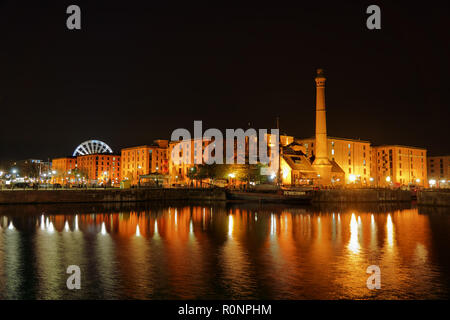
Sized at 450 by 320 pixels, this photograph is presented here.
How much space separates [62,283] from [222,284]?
20.6 feet

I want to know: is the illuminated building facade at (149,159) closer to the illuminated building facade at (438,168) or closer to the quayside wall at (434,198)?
the quayside wall at (434,198)

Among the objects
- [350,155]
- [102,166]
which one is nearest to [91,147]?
[102,166]

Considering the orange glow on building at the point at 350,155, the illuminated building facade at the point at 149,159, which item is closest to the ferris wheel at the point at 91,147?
the illuminated building facade at the point at 149,159

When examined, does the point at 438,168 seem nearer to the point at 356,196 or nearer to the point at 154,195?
the point at 356,196

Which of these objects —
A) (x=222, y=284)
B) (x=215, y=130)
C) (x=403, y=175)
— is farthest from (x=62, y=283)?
(x=403, y=175)

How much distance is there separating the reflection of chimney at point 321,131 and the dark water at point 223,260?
1969 inches

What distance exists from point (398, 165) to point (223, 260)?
411ft

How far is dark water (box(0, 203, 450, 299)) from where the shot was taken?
50.8ft

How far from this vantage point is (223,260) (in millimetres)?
21062

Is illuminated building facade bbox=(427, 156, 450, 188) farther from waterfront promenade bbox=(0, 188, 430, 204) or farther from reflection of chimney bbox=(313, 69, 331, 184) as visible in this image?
waterfront promenade bbox=(0, 188, 430, 204)

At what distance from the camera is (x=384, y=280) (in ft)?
55.7
